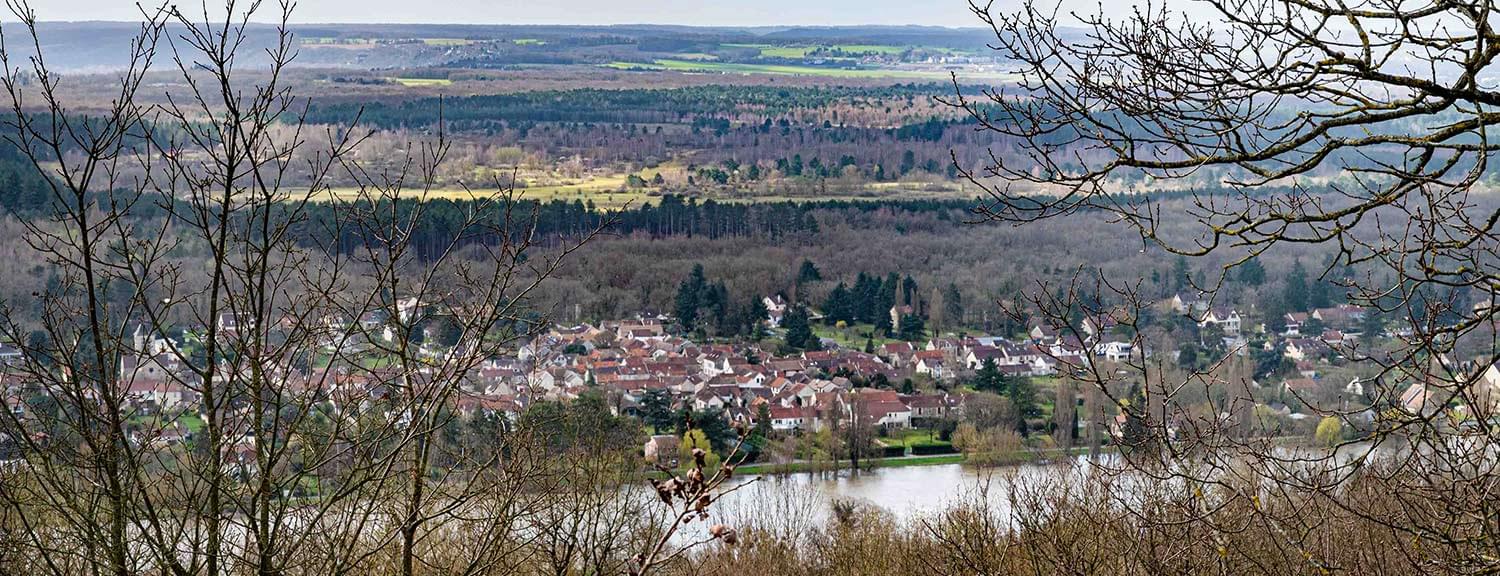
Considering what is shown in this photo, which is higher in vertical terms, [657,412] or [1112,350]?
[1112,350]

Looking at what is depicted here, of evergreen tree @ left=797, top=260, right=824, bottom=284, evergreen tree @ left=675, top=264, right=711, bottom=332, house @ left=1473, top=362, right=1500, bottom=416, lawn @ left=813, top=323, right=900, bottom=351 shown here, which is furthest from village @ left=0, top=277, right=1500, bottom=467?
house @ left=1473, top=362, right=1500, bottom=416

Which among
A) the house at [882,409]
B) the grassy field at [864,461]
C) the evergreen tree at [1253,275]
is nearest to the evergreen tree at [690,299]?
the house at [882,409]

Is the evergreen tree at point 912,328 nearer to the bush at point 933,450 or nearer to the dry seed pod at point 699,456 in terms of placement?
the bush at point 933,450

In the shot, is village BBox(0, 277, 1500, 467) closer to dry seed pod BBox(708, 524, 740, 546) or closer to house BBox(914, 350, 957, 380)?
house BBox(914, 350, 957, 380)

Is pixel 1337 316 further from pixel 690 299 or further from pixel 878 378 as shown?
pixel 690 299

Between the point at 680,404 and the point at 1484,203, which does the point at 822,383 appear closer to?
the point at 680,404

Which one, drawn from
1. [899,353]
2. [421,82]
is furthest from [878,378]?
[421,82]

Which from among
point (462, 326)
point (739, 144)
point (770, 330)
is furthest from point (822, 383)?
point (739, 144)

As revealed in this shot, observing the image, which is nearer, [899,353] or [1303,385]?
[1303,385]

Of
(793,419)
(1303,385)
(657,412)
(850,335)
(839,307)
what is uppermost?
(1303,385)
